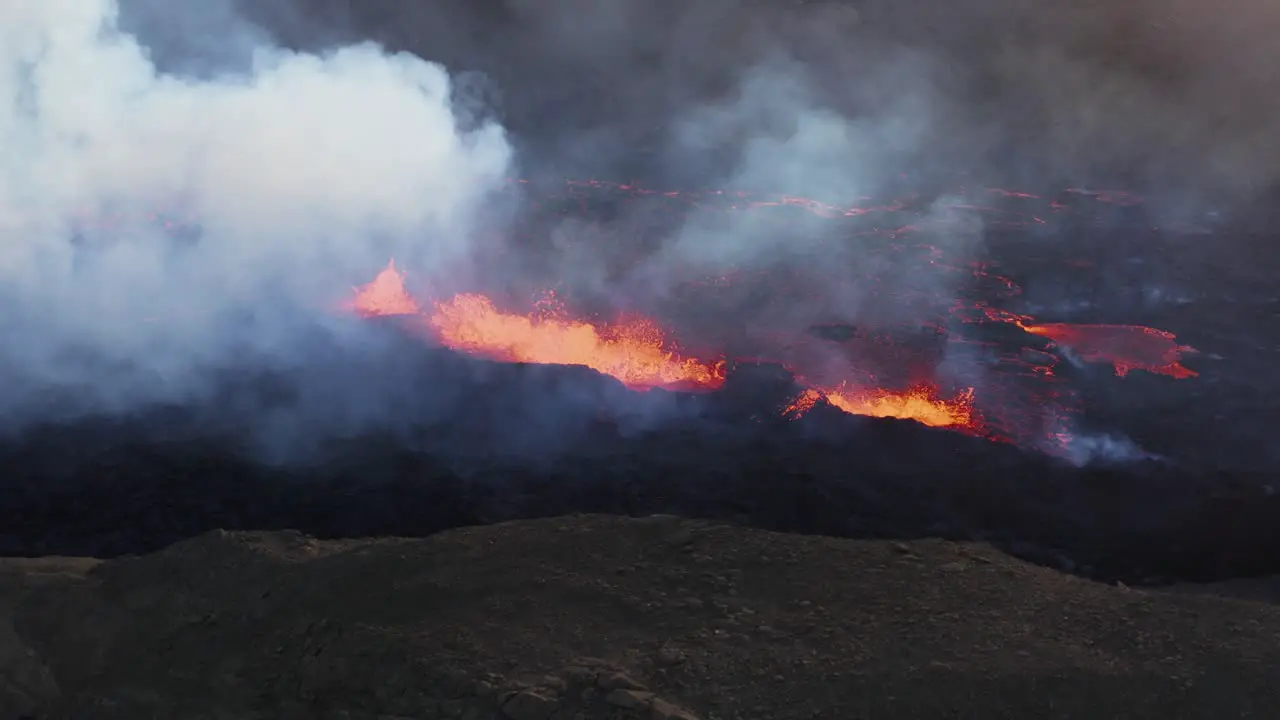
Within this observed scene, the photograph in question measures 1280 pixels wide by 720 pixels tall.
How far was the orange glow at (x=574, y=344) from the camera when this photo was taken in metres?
14.3

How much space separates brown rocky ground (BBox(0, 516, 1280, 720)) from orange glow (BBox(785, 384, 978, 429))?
12.5 feet

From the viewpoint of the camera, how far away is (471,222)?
65.6 feet

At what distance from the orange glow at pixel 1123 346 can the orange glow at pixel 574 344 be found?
523 cm

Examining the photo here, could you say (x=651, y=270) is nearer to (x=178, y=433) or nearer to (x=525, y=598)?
(x=178, y=433)

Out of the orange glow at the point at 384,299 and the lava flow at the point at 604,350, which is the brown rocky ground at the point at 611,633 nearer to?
the lava flow at the point at 604,350

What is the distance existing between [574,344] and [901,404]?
4561 mm

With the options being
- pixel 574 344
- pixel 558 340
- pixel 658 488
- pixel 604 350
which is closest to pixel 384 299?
pixel 558 340

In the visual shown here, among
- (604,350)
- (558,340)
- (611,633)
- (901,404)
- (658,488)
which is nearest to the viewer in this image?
(611,633)

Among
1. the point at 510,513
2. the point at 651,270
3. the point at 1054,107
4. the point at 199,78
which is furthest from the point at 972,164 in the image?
the point at 199,78

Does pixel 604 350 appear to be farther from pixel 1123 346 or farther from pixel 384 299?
pixel 1123 346

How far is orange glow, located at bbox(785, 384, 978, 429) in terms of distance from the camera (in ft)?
43.7

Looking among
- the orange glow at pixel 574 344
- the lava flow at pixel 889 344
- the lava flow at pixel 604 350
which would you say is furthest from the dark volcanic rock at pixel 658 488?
the orange glow at pixel 574 344

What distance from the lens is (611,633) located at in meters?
8.24

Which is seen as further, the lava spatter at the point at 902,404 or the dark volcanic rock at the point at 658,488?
the lava spatter at the point at 902,404
